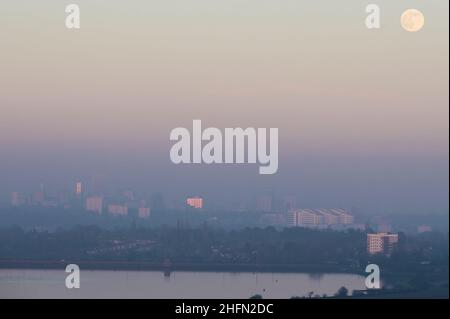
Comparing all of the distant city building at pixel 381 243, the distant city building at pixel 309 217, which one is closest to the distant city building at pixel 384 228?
the distant city building at pixel 381 243

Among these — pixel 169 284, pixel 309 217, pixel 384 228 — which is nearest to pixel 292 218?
pixel 309 217

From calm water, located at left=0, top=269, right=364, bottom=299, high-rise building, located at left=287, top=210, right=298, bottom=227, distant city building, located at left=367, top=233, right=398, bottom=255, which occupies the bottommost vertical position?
calm water, located at left=0, top=269, right=364, bottom=299

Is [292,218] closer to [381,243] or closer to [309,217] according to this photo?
[309,217]

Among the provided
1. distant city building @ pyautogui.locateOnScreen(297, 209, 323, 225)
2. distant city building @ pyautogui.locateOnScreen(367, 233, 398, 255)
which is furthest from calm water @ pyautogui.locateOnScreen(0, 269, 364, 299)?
distant city building @ pyautogui.locateOnScreen(297, 209, 323, 225)

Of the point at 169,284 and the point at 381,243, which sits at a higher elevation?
the point at 381,243

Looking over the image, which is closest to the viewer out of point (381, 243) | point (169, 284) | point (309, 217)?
point (169, 284)

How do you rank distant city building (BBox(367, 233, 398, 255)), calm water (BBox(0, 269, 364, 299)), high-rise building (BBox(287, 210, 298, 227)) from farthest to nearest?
1. high-rise building (BBox(287, 210, 298, 227))
2. distant city building (BBox(367, 233, 398, 255))
3. calm water (BBox(0, 269, 364, 299))

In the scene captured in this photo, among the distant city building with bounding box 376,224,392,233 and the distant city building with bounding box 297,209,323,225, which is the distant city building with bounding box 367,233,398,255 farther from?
the distant city building with bounding box 297,209,323,225
